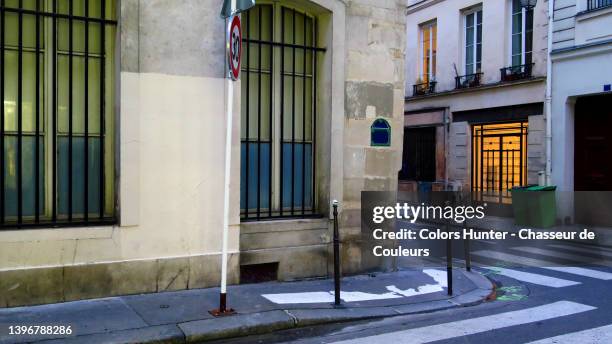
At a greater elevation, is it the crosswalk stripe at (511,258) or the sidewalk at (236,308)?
the sidewalk at (236,308)

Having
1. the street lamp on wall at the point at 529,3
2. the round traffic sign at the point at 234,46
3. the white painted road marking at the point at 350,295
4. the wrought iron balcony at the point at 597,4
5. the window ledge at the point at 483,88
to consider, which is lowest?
the white painted road marking at the point at 350,295

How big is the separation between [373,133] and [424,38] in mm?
14797

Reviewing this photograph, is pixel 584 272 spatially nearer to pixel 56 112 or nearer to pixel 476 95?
pixel 56 112

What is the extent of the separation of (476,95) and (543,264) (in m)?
10.2

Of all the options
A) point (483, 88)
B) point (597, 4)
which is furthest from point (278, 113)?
point (483, 88)

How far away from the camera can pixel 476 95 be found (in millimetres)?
19156

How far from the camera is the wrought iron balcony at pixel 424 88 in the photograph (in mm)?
21188

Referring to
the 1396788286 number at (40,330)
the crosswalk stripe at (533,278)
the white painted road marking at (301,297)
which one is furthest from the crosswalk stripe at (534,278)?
the 1396788286 number at (40,330)

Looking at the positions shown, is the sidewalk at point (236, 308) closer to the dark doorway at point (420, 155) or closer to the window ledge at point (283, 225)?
the window ledge at point (283, 225)

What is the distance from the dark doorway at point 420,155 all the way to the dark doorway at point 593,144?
5.94 metres

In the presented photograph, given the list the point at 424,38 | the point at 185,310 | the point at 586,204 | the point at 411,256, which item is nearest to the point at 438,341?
the point at 185,310

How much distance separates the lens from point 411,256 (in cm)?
1057

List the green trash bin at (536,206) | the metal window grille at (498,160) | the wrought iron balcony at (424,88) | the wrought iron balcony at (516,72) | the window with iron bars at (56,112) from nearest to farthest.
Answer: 1. the window with iron bars at (56,112)
2. the green trash bin at (536,206)
3. the wrought iron balcony at (516,72)
4. the metal window grille at (498,160)
5. the wrought iron balcony at (424,88)

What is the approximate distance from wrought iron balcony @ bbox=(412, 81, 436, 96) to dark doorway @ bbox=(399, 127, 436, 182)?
4.48 ft
